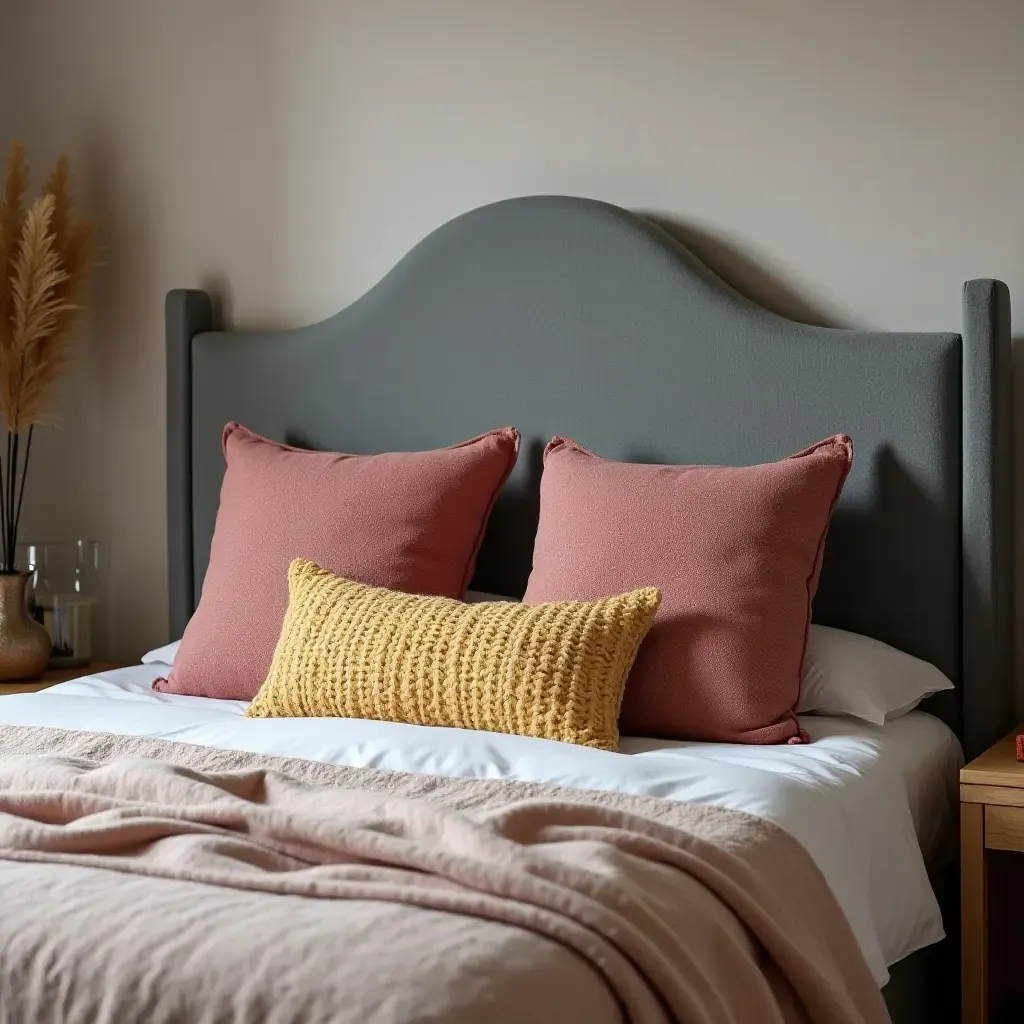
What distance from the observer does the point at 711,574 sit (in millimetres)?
2141

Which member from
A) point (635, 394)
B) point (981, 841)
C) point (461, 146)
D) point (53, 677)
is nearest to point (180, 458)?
point (53, 677)

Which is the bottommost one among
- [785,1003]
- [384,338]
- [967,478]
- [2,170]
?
[785,1003]

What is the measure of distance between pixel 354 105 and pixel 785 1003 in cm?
214

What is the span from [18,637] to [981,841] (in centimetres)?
193

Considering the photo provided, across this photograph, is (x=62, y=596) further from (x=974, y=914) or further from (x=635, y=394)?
(x=974, y=914)

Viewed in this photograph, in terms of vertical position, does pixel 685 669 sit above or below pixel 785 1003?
above

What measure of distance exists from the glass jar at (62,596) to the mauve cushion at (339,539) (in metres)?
0.66

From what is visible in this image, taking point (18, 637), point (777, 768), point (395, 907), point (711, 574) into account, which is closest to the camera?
point (395, 907)

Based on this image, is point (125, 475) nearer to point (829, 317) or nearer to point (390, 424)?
point (390, 424)

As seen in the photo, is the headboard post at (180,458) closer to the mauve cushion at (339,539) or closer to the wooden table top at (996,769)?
the mauve cushion at (339,539)

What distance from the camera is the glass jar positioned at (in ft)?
10.2

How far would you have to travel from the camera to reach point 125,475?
3.27 metres

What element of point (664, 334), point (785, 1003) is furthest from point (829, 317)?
point (785, 1003)

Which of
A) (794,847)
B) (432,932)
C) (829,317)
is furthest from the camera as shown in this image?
(829,317)
